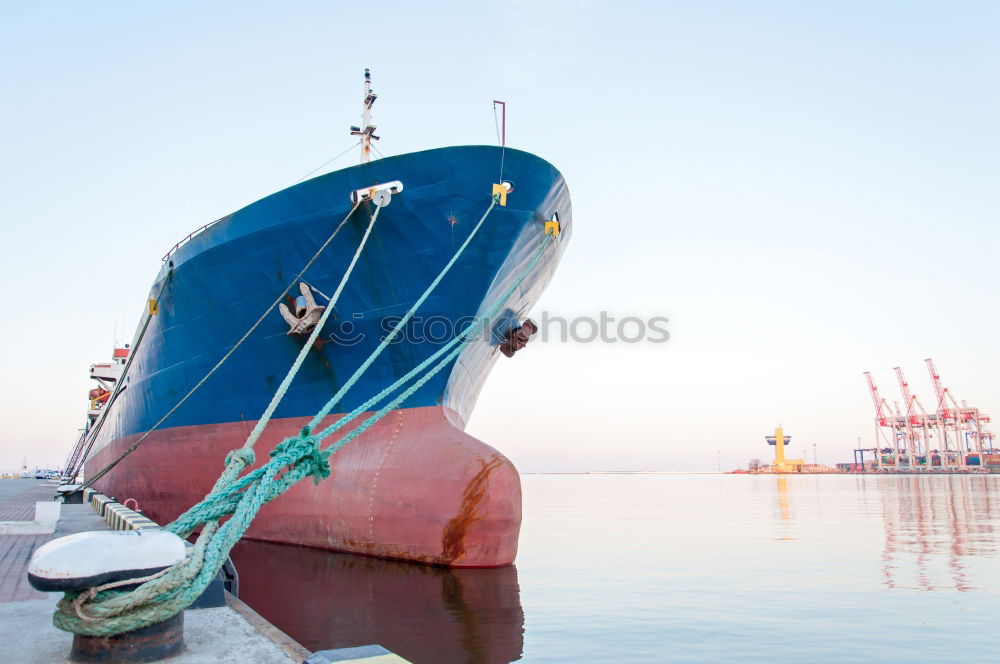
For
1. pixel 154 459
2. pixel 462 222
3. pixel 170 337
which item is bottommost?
pixel 154 459


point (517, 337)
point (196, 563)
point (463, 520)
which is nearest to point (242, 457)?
point (196, 563)

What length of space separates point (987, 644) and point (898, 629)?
27.8 inches

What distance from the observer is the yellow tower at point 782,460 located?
107 meters

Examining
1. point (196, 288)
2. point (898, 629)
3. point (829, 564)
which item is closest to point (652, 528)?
point (829, 564)

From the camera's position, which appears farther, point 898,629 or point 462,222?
point 462,222

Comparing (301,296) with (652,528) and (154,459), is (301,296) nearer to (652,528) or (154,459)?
(154,459)

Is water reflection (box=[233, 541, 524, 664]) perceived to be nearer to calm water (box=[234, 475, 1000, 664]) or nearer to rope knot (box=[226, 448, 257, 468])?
calm water (box=[234, 475, 1000, 664])

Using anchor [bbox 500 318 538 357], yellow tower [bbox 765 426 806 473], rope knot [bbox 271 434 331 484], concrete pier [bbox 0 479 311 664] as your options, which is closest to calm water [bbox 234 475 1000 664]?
concrete pier [bbox 0 479 311 664]

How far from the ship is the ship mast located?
8.18ft

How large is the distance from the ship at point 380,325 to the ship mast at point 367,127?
2494 mm

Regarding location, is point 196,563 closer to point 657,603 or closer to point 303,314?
point 657,603

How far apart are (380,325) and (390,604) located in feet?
13.0

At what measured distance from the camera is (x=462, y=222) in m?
9.24

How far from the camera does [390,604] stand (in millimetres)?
6883
